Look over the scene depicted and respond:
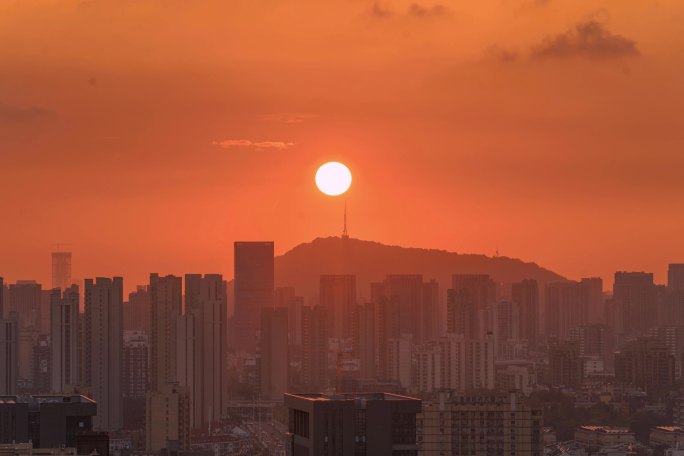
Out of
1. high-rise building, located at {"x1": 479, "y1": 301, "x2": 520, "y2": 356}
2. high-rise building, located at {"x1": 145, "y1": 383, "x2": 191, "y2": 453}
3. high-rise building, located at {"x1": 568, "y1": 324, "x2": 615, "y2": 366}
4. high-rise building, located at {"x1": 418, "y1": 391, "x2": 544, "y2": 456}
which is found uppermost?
high-rise building, located at {"x1": 479, "y1": 301, "x2": 520, "y2": 356}

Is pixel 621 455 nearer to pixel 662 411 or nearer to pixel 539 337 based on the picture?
pixel 662 411

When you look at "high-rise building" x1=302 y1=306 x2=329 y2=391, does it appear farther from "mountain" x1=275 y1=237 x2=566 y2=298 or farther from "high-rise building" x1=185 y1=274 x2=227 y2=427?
"mountain" x1=275 y1=237 x2=566 y2=298

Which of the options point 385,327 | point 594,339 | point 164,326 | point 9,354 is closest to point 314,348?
point 385,327

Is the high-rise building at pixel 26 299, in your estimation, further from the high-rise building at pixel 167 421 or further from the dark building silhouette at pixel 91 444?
the dark building silhouette at pixel 91 444

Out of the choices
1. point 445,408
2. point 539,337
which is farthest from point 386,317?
point 445,408

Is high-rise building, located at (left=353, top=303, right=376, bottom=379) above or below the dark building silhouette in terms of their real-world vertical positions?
→ above

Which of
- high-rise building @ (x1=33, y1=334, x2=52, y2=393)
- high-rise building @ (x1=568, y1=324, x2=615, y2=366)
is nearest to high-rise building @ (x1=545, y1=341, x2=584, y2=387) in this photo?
high-rise building @ (x1=568, y1=324, x2=615, y2=366)

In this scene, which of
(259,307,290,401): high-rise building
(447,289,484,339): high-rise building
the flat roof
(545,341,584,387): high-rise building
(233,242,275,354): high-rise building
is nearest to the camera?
the flat roof
